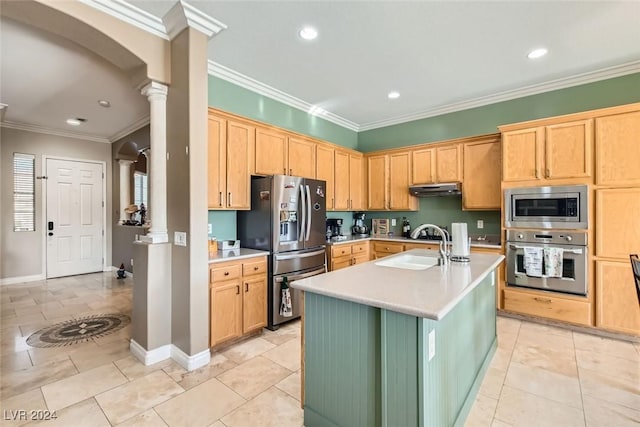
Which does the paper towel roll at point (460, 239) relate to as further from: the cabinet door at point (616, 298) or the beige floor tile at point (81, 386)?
the beige floor tile at point (81, 386)

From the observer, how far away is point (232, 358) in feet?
Answer: 8.80

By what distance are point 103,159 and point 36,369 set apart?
5.04 m

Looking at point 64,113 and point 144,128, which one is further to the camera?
point 144,128

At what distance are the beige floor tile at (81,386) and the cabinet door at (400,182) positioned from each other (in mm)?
4127

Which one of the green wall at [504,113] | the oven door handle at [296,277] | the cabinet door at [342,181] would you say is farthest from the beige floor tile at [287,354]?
the green wall at [504,113]

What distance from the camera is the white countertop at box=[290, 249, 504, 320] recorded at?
53.1 inches

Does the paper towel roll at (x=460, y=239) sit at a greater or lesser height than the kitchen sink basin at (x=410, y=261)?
greater

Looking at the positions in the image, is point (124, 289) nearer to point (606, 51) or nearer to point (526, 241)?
point (526, 241)

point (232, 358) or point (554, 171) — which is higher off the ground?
point (554, 171)

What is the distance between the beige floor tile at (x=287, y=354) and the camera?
2557mm

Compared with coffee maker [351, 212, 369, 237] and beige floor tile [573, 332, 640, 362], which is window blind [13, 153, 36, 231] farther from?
beige floor tile [573, 332, 640, 362]

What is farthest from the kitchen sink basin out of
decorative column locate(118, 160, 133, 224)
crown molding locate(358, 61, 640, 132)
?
decorative column locate(118, 160, 133, 224)

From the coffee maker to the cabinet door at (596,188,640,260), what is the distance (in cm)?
303

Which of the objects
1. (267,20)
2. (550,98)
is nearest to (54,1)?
(267,20)
